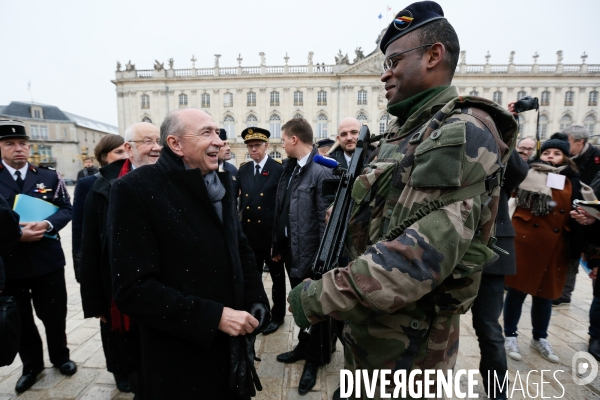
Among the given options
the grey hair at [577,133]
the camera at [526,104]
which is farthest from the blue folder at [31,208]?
the grey hair at [577,133]

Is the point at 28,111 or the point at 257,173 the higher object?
the point at 28,111

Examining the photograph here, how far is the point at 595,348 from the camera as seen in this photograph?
3.33 metres

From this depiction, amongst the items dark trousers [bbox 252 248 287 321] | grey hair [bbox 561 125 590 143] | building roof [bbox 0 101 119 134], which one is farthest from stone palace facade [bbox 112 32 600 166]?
dark trousers [bbox 252 248 287 321]

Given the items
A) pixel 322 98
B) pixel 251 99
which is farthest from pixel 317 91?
pixel 251 99

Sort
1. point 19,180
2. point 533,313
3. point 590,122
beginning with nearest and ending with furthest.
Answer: point 19,180
point 533,313
point 590,122

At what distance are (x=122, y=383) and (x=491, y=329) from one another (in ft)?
10.6

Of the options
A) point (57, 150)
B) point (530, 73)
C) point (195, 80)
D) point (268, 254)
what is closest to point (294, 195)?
point (268, 254)

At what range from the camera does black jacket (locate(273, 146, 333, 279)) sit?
325cm


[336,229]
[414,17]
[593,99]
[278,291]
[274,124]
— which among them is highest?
[593,99]

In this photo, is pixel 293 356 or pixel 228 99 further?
pixel 228 99

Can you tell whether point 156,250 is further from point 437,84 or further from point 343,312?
point 437,84

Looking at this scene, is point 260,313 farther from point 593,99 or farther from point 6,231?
point 593,99

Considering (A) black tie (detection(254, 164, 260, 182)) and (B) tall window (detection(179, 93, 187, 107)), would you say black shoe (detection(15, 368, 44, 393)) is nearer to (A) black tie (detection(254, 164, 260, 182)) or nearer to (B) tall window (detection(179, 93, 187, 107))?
(A) black tie (detection(254, 164, 260, 182))

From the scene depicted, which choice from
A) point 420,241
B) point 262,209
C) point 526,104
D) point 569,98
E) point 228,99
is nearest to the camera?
A: point 420,241
